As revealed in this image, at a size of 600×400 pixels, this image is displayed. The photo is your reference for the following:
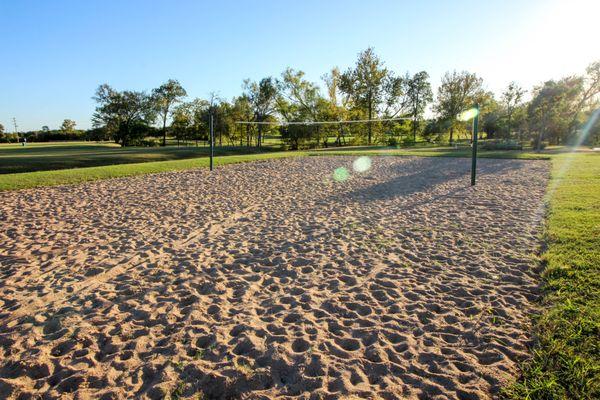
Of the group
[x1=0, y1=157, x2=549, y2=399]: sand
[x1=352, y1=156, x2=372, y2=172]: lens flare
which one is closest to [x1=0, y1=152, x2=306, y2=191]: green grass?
[x1=0, y1=157, x2=549, y2=399]: sand

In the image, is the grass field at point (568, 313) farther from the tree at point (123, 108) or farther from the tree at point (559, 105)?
the tree at point (123, 108)

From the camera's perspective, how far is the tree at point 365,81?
157 ft

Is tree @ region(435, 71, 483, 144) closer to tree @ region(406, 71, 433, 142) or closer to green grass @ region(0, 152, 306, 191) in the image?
tree @ region(406, 71, 433, 142)

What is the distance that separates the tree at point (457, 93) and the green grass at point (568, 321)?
45.4 m

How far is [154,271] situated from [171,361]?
2.17 m

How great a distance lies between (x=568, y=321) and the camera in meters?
3.32

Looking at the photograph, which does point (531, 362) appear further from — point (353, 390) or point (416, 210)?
point (416, 210)

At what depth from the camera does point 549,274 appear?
4430 millimetres

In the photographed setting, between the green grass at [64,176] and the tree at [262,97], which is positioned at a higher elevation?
the tree at [262,97]

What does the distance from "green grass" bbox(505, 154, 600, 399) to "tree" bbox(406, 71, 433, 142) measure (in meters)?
50.7

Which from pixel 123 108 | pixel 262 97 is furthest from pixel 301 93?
pixel 123 108

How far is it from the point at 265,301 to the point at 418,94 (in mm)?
56600

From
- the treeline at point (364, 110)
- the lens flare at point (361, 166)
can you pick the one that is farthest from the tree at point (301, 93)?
the lens flare at point (361, 166)

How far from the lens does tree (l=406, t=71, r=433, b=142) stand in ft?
178
